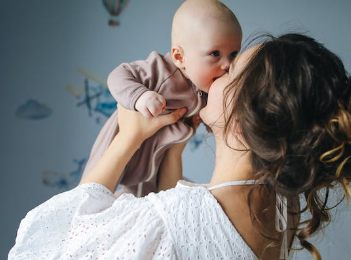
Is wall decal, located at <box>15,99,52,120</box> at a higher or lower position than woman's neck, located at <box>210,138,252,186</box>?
lower

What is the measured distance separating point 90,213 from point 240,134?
0.40 m

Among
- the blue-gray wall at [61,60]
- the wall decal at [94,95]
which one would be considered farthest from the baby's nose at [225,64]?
the wall decal at [94,95]

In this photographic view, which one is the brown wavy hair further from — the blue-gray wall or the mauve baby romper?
the blue-gray wall

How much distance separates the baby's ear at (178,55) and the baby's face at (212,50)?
0.17ft

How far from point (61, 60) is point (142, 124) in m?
1.02

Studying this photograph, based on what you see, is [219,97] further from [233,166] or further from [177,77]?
[177,77]

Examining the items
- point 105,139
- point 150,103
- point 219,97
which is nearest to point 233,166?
point 219,97

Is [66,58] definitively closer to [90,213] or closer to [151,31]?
[151,31]

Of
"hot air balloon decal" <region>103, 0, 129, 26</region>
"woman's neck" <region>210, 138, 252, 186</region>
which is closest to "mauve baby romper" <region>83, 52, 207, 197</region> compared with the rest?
"woman's neck" <region>210, 138, 252, 186</region>

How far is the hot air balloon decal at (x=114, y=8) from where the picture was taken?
211 centimetres

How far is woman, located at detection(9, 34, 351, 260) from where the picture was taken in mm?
782

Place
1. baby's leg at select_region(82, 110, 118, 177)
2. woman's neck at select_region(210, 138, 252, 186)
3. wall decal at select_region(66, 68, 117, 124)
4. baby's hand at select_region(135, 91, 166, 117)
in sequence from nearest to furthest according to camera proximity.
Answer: woman's neck at select_region(210, 138, 252, 186) → baby's hand at select_region(135, 91, 166, 117) → baby's leg at select_region(82, 110, 118, 177) → wall decal at select_region(66, 68, 117, 124)

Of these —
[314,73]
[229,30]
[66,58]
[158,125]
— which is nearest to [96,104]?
[66,58]

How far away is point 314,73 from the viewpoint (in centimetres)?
78
